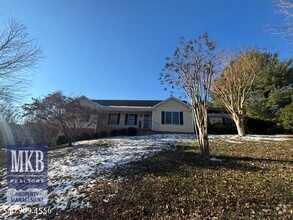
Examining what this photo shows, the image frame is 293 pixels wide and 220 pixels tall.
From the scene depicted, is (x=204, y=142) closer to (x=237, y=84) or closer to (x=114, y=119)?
(x=237, y=84)

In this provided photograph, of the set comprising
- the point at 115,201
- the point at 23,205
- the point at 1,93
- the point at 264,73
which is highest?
the point at 264,73

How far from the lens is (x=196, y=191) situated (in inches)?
166

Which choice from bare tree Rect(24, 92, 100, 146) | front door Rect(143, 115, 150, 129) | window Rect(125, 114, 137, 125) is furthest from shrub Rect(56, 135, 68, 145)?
front door Rect(143, 115, 150, 129)

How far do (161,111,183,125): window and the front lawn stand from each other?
12.2m

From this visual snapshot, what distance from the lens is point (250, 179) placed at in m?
4.70

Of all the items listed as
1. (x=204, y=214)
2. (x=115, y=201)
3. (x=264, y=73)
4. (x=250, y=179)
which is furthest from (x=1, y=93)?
(x=264, y=73)

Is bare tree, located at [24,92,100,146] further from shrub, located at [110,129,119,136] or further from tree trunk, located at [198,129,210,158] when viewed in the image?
tree trunk, located at [198,129,210,158]

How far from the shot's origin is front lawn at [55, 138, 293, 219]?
3.44m

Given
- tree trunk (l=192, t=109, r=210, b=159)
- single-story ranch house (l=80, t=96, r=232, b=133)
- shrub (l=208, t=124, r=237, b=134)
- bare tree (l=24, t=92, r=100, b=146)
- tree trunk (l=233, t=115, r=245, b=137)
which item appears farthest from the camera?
single-story ranch house (l=80, t=96, r=232, b=133)

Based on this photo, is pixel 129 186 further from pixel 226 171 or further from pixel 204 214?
pixel 226 171

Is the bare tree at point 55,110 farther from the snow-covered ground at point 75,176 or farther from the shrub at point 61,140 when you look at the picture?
the snow-covered ground at point 75,176

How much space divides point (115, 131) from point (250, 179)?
14.6m

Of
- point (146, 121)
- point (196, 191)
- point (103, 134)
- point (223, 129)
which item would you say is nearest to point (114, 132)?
point (103, 134)

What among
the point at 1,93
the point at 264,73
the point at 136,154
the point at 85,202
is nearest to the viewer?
the point at 85,202
